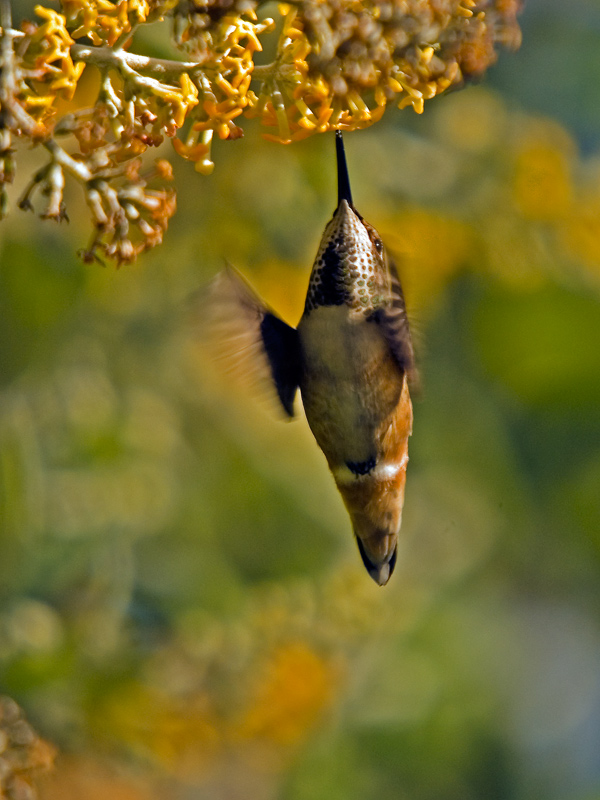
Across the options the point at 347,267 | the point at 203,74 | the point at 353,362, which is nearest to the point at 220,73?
the point at 203,74

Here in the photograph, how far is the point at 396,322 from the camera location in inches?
45.3

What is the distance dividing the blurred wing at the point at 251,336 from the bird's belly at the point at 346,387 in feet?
0.08

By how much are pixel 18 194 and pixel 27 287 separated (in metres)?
0.33

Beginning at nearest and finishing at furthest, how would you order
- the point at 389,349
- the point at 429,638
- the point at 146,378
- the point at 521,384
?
the point at 389,349 → the point at 146,378 → the point at 521,384 → the point at 429,638

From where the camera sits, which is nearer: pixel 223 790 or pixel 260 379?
pixel 260 379

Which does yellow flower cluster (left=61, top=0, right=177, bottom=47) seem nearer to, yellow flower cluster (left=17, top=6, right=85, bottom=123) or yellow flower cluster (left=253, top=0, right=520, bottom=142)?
yellow flower cluster (left=17, top=6, right=85, bottom=123)

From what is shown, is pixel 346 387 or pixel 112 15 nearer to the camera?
pixel 112 15

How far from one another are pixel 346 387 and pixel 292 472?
3.27 feet

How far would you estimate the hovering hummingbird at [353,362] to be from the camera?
44.6 inches

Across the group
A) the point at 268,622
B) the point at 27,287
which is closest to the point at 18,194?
the point at 27,287

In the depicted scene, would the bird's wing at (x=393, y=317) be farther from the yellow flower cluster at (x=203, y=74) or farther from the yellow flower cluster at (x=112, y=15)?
the yellow flower cluster at (x=112, y=15)

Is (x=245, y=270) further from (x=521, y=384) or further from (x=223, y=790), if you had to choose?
(x=223, y=790)

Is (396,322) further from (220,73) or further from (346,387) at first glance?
(220,73)

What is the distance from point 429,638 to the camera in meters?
2.75
